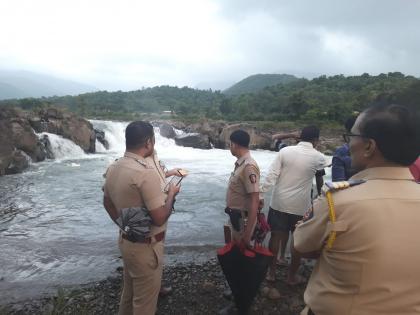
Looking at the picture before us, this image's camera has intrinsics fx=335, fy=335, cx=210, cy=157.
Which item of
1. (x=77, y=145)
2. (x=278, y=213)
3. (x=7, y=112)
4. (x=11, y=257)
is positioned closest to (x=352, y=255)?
(x=278, y=213)

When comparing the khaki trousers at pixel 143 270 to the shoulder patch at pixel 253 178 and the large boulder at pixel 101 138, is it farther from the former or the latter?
the large boulder at pixel 101 138

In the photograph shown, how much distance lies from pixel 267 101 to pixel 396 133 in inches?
1946

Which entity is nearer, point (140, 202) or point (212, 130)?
point (140, 202)

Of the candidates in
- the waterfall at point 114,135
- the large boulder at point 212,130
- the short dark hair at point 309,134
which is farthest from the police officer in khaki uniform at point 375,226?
the large boulder at point 212,130

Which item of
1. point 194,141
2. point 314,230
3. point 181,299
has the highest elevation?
point 314,230

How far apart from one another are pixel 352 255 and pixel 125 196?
1686mm

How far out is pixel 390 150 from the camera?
1.53 metres

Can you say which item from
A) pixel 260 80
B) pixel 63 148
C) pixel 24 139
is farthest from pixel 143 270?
pixel 260 80

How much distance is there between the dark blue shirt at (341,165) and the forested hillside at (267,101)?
22.8 m

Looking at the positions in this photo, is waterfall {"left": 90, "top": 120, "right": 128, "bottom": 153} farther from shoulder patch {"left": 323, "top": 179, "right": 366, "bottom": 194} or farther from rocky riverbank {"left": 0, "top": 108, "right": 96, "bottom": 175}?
shoulder patch {"left": 323, "top": 179, "right": 366, "bottom": 194}

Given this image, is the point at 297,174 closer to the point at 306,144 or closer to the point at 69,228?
the point at 306,144

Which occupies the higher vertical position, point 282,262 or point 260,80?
point 260,80

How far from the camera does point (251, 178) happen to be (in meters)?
3.40

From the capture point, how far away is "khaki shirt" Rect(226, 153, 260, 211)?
340cm
